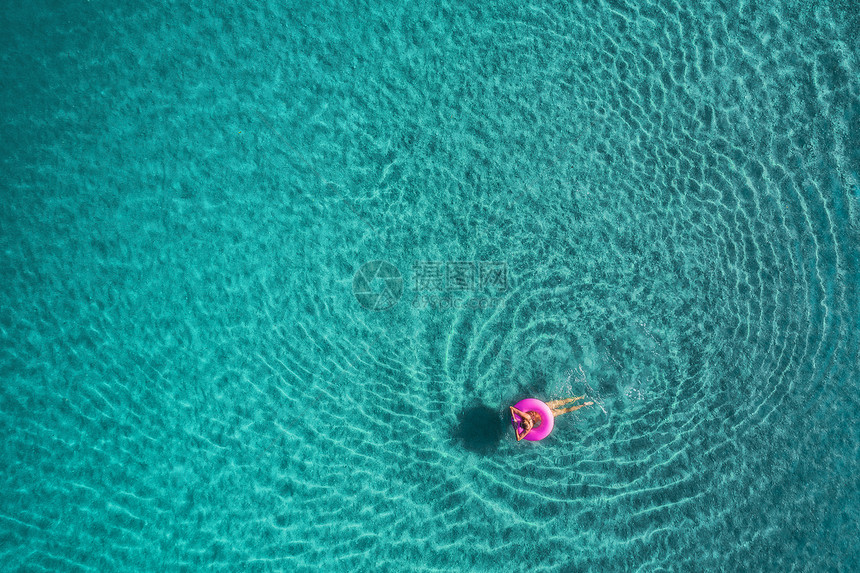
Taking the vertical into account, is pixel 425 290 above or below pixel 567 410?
above

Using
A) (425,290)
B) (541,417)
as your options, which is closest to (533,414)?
(541,417)

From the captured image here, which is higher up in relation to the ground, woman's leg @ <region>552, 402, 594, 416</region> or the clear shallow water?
the clear shallow water

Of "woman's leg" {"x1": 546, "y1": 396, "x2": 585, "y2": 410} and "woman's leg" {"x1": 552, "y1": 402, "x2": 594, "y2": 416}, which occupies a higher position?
"woman's leg" {"x1": 546, "y1": 396, "x2": 585, "y2": 410}

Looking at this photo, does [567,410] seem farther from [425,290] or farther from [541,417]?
[425,290]
